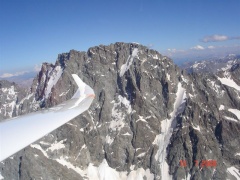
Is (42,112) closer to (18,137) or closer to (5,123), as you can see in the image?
(5,123)

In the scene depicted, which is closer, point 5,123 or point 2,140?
point 2,140

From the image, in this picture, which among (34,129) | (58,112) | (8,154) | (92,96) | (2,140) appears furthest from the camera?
(92,96)

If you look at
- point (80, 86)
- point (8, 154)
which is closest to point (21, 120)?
point (8, 154)

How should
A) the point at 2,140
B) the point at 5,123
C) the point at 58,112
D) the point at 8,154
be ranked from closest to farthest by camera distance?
1. the point at 8,154
2. the point at 2,140
3. the point at 5,123
4. the point at 58,112

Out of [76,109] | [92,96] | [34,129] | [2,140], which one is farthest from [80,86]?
[2,140]

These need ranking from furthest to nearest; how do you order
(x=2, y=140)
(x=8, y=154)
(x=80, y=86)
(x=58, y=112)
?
(x=80, y=86) < (x=58, y=112) < (x=2, y=140) < (x=8, y=154)

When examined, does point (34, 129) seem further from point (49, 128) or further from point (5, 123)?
point (5, 123)
